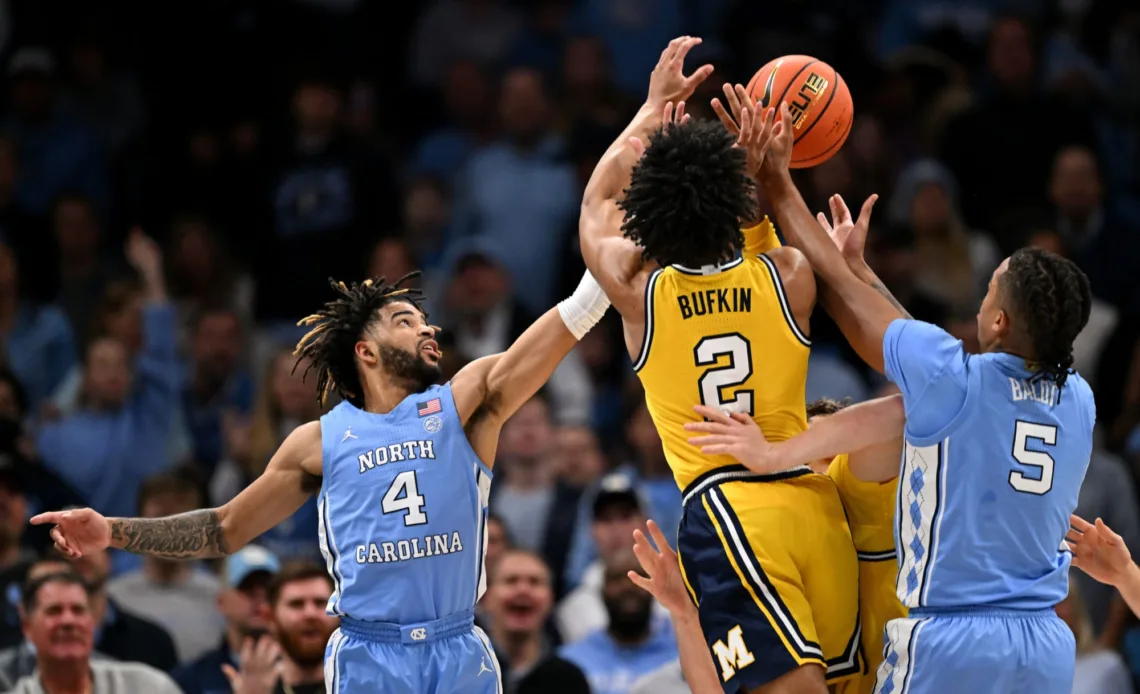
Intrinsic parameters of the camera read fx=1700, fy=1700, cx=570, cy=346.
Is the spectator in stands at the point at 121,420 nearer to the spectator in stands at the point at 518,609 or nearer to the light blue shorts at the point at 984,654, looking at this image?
the spectator in stands at the point at 518,609

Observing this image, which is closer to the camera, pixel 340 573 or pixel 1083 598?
pixel 340 573

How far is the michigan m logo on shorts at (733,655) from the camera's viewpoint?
19.9ft

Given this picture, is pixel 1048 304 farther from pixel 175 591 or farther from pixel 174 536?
pixel 175 591

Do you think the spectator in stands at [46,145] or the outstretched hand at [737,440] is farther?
the spectator in stands at [46,145]

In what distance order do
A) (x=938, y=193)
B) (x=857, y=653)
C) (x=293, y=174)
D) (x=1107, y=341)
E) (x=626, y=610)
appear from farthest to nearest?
(x=293, y=174) < (x=938, y=193) < (x=1107, y=341) < (x=626, y=610) < (x=857, y=653)

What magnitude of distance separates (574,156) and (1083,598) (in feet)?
16.8

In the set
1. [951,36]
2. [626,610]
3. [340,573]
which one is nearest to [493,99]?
[951,36]

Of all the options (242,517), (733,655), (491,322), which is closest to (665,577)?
(733,655)

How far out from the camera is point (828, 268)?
6.37 m

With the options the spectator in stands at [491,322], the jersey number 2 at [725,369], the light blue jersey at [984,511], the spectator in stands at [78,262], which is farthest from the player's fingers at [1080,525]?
the spectator in stands at [78,262]

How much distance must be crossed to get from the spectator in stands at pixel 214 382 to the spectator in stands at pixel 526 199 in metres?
1.99

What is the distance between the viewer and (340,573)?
22.2ft

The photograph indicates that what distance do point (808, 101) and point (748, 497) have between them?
165cm

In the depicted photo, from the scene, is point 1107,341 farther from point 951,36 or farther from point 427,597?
point 427,597
